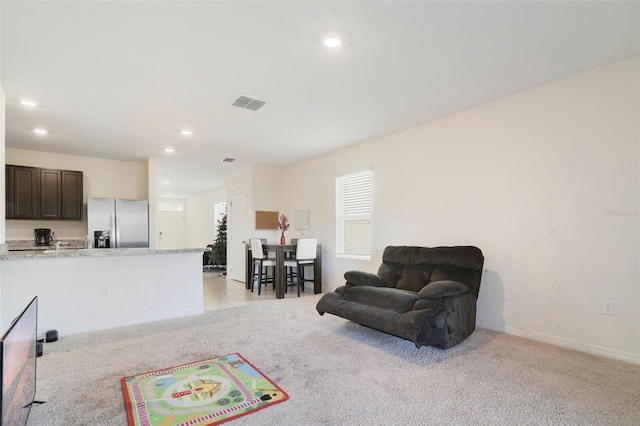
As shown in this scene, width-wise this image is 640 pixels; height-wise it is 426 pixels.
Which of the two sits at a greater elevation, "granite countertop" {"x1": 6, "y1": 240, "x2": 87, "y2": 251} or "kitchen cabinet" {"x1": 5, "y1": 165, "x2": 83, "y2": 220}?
"kitchen cabinet" {"x1": 5, "y1": 165, "x2": 83, "y2": 220}

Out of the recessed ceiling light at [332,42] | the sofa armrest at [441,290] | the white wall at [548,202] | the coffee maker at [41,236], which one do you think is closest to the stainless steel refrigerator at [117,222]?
the coffee maker at [41,236]

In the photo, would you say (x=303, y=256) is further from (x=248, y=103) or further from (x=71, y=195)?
(x=71, y=195)

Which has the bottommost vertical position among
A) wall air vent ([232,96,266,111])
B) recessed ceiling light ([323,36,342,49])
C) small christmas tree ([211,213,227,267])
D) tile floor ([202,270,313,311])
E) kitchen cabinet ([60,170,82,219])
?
tile floor ([202,270,313,311])

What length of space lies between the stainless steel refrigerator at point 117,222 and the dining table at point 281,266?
1.89 meters

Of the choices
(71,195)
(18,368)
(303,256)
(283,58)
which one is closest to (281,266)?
(303,256)

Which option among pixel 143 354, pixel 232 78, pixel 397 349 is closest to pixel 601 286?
pixel 397 349

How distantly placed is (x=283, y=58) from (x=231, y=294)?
4227 mm

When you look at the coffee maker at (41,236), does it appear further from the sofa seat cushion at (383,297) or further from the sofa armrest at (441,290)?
the sofa armrest at (441,290)

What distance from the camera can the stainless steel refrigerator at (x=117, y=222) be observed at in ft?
18.2

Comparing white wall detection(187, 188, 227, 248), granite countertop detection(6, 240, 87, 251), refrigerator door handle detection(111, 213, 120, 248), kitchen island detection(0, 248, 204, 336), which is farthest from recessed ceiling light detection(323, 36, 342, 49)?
white wall detection(187, 188, 227, 248)

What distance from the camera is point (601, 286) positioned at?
286 centimetres

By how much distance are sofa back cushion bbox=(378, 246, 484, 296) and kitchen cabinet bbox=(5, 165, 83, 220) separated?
5.28 meters

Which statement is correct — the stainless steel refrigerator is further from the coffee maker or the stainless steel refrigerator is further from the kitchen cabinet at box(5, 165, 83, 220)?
the coffee maker

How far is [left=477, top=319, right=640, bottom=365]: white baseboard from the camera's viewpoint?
8.88 feet
